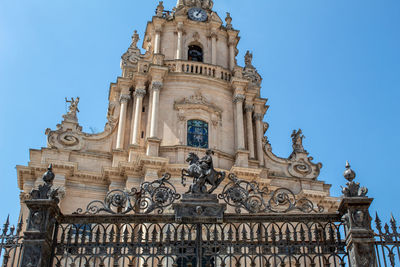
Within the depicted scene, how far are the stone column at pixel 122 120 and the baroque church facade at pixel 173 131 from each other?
5 centimetres

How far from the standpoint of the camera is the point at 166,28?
2912cm

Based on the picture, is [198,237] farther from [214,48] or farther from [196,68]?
[214,48]

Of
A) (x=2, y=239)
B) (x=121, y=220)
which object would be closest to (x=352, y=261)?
(x=121, y=220)

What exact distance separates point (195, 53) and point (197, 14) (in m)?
2.60

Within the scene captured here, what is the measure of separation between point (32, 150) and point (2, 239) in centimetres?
1294

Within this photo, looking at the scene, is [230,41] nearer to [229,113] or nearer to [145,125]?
[229,113]

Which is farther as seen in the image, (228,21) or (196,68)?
(228,21)

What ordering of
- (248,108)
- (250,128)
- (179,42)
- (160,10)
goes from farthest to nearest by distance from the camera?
(160,10), (179,42), (248,108), (250,128)

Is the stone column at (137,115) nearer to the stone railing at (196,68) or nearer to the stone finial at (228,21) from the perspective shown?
the stone railing at (196,68)

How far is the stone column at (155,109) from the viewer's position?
2383 centimetres

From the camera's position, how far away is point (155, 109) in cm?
2450

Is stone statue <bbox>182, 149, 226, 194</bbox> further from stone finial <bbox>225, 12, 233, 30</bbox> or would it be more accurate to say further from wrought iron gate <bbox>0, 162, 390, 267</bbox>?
stone finial <bbox>225, 12, 233, 30</bbox>

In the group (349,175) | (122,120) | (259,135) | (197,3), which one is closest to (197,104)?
(259,135)

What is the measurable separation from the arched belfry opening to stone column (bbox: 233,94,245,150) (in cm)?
440
